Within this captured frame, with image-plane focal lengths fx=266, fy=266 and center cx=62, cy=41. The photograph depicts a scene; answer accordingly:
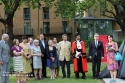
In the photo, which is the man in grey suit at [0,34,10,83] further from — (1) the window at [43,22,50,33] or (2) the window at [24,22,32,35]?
(2) the window at [24,22,32,35]

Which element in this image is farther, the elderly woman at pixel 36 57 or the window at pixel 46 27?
the window at pixel 46 27

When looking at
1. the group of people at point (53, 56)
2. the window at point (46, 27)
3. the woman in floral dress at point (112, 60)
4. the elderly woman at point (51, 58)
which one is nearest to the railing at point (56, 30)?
the window at point (46, 27)

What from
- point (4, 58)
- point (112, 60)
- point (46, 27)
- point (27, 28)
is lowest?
point (112, 60)

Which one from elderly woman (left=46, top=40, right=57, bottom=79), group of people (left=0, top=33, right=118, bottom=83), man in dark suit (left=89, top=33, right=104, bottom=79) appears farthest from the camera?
elderly woman (left=46, top=40, right=57, bottom=79)

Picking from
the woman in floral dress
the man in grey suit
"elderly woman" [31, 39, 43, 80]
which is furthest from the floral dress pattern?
the man in grey suit

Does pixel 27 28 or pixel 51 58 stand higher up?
pixel 27 28

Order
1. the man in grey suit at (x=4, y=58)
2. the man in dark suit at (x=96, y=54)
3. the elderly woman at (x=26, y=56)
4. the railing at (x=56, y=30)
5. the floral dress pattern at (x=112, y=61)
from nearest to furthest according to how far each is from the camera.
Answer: the man in grey suit at (x=4, y=58) < the floral dress pattern at (x=112, y=61) < the elderly woman at (x=26, y=56) < the man in dark suit at (x=96, y=54) < the railing at (x=56, y=30)

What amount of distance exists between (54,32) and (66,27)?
2550 millimetres

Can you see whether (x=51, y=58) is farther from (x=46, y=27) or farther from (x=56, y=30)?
(x=46, y=27)

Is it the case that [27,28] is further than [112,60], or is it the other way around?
[27,28]

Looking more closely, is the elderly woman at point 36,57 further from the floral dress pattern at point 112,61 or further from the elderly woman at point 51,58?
the floral dress pattern at point 112,61

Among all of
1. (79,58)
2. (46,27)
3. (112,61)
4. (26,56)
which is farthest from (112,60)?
(46,27)

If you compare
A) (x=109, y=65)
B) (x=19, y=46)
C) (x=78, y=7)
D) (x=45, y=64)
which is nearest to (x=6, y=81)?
(x=19, y=46)

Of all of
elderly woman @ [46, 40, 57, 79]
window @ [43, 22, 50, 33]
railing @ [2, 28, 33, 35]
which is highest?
window @ [43, 22, 50, 33]
